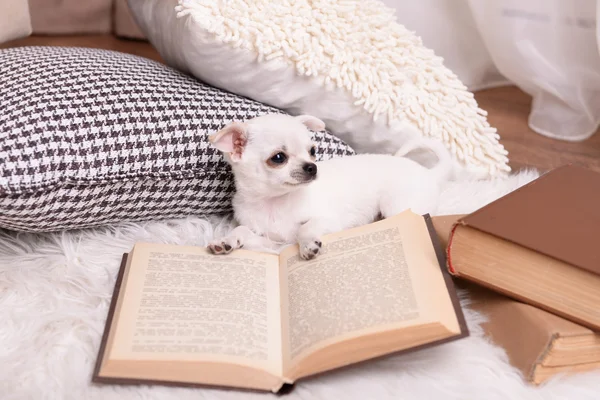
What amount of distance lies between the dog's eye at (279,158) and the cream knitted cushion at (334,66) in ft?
0.73

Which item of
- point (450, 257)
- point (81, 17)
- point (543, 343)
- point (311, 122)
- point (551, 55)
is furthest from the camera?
point (81, 17)

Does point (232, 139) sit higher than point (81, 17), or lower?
higher

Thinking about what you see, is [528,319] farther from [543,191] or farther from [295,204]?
[295,204]

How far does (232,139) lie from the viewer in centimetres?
100

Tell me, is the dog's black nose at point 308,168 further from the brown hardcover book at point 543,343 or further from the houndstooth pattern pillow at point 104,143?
the brown hardcover book at point 543,343

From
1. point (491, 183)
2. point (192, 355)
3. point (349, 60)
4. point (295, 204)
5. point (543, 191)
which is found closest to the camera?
point (192, 355)

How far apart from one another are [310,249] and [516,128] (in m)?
1.07

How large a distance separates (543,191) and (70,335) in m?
0.71

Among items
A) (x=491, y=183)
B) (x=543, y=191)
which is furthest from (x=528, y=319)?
(x=491, y=183)

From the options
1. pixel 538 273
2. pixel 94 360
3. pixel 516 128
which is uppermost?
pixel 538 273

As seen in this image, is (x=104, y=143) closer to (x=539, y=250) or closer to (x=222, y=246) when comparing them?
(x=222, y=246)

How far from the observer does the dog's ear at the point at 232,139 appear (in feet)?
3.16

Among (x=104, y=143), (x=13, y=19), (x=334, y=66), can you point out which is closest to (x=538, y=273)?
(x=334, y=66)

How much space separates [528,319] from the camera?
79 centimetres
